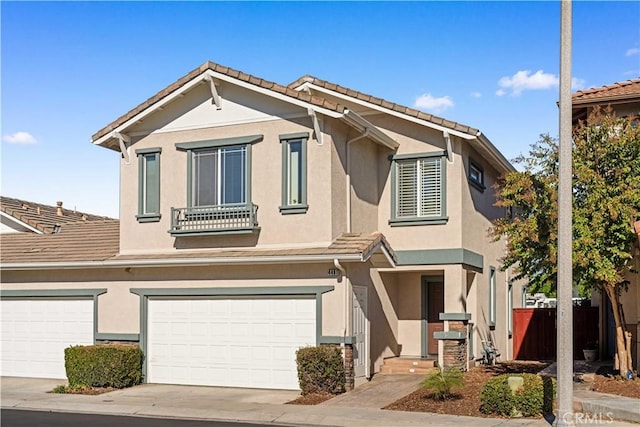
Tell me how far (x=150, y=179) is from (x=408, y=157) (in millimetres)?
6708

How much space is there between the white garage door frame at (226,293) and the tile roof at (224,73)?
13.7 feet

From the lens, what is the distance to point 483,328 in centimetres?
2178

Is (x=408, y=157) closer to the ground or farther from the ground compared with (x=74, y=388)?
farther from the ground

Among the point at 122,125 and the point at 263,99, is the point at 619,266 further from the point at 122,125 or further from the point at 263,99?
the point at 122,125

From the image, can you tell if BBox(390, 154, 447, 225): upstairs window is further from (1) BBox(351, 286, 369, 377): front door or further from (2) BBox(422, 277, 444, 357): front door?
(1) BBox(351, 286, 369, 377): front door

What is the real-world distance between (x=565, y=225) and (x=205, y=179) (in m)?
10.2

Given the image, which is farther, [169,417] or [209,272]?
[209,272]

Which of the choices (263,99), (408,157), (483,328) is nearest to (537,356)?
(483,328)

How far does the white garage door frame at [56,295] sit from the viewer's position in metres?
20.6

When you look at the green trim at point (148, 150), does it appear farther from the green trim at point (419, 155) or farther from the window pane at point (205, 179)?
the green trim at point (419, 155)

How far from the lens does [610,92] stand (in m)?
19.4

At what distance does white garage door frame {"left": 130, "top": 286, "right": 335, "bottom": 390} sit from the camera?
17938 mm

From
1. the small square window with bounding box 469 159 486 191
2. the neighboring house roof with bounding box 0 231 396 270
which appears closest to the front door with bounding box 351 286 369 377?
the neighboring house roof with bounding box 0 231 396 270

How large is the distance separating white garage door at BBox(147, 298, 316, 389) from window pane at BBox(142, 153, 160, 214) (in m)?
2.38
